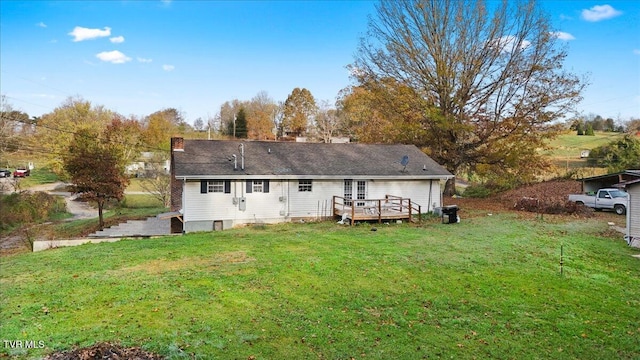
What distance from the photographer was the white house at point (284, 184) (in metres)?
18.7

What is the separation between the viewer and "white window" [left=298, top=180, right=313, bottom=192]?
20.3 m

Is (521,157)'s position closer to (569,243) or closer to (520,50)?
(520,50)

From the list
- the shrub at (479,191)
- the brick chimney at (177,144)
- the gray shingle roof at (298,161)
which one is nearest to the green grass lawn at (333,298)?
the gray shingle roof at (298,161)

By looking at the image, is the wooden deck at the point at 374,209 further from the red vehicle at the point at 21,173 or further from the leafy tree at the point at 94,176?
the red vehicle at the point at 21,173

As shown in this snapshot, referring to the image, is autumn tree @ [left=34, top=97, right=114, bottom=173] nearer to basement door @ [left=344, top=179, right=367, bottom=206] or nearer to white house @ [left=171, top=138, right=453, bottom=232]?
white house @ [left=171, top=138, right=453, bottom=232]

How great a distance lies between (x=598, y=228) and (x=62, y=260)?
22187mm

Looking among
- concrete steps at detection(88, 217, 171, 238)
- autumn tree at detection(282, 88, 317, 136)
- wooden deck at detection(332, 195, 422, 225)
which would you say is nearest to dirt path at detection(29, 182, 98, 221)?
concrete steps at detection(88, 217, 171, 238)

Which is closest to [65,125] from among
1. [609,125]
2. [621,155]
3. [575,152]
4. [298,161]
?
[298,161]

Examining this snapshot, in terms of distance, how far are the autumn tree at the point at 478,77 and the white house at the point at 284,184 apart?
6189 millimetres

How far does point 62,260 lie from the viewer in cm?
1308

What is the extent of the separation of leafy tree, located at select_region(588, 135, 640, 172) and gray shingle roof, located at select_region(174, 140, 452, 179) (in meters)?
20.7

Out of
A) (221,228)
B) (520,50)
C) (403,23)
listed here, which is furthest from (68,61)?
(520,50)

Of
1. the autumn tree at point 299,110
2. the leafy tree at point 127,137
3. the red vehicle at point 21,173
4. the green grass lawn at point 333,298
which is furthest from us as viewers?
the autumn tree at point 299,110

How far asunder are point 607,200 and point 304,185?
59.2 feet
